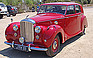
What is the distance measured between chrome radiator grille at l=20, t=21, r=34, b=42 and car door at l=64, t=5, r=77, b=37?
1.80 metres

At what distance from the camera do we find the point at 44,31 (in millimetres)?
4465

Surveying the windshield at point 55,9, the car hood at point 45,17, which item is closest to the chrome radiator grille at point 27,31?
the car hood at point 45,17

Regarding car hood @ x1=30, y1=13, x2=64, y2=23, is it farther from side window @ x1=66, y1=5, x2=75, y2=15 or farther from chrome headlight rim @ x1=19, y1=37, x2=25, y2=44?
chrome headlight rim @ x1=19, y1=37, x2=25, y2=44

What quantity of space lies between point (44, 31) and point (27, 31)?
60cm

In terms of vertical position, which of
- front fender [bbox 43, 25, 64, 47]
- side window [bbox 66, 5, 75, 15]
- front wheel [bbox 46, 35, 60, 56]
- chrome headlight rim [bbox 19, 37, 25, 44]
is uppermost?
side window [bbox 66, 5, 75, 15]

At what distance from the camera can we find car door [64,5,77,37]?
5.85 meters

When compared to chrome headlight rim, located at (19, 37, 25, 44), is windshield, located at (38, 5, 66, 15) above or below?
above

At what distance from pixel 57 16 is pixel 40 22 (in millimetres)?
1032

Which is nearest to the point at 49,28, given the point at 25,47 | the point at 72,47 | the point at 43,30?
the point at 43,30

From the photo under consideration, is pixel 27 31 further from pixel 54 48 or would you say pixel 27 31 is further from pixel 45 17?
pixel 54 48

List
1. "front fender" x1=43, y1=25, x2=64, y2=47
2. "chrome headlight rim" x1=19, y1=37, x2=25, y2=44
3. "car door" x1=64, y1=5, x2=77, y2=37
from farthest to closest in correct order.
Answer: "car door" x1=64, y1=5, x2=77, y2=37 → "chrome headlight rim" x1=19, y1=37, x2=25, y2=44 → "front fender" x1=43, y1=25, x2=64, y2=47

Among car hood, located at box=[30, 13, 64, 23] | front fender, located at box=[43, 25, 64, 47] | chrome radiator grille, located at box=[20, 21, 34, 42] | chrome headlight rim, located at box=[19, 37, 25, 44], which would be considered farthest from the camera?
car hood, located at box=[30, 13, 64, 23]

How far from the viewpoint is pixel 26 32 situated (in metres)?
4.63

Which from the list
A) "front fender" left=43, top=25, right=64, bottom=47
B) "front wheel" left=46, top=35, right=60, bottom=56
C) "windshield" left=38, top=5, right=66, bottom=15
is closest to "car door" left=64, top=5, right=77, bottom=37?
"windshield" left=38, top=5, right=66, bottom=15
